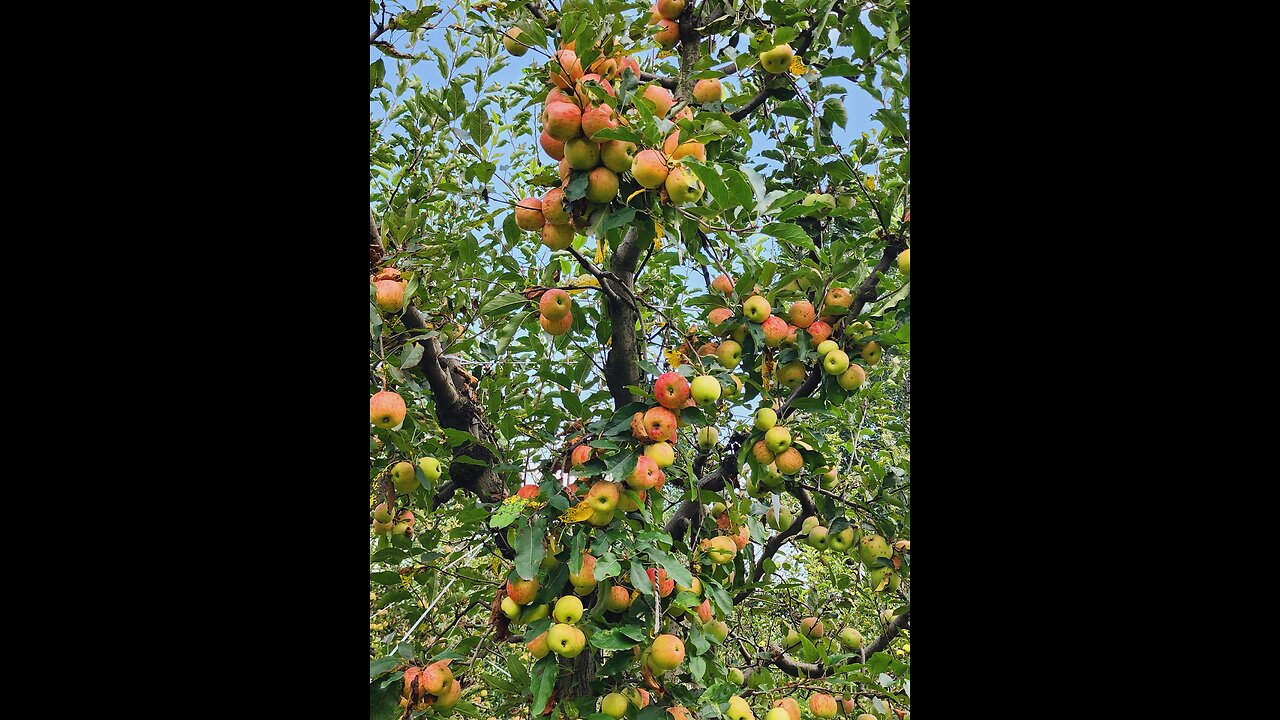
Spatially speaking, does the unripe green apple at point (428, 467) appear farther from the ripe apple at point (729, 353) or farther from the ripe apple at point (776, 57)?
the ripe apple at point (776, 57)

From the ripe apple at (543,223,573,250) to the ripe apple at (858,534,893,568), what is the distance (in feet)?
4.29

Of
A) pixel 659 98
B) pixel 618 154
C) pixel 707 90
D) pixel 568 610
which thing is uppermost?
pixel 707 90

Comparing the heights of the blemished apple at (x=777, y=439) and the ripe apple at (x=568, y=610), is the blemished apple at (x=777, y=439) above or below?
above

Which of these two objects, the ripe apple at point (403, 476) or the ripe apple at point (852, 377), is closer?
the ripe apple at point (403, 476)

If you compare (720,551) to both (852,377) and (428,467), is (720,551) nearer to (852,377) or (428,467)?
(852,377)

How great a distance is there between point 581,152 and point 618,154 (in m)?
0.07

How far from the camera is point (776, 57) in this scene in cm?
182

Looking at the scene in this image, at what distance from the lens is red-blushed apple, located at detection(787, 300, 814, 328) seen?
77.6 inches

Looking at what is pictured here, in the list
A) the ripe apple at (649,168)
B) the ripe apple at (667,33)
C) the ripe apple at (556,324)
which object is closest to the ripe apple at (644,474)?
the ripe apple at (556,324)

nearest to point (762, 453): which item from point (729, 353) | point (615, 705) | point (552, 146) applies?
point (729, 353)

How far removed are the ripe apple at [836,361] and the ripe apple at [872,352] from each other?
85mm

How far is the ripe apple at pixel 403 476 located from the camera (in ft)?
5.99

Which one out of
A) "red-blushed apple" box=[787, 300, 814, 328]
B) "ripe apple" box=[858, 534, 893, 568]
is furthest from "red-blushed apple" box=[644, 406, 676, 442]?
"ripe apple" box=[858, 534, 893, 568]
